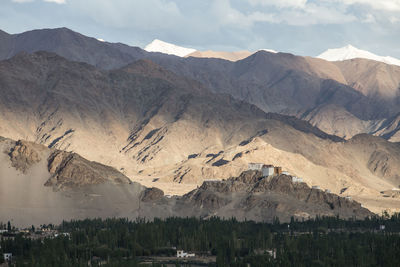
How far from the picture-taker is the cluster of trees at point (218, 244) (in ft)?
427

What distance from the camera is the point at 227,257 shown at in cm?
14150

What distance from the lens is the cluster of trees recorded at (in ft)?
427

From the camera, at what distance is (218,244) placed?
149m

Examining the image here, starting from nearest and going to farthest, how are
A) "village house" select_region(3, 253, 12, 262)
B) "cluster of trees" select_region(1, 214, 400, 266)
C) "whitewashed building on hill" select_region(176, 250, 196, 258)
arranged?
Result: "cluster of trees" select_region(1, 214, 400, 266), "village house" select_region(3, 253, 12, 262), "whitewashed building on hill" select_region(176, 250, 196, 258)

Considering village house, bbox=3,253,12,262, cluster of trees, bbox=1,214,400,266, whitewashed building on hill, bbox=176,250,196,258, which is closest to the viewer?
cluster of trees, bbox=1,214,400,266

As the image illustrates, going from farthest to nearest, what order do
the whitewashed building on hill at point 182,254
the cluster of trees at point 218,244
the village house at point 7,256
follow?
the whitewashed building on hill at point 182,254, the village house at point 7,256, the cluster of trees at point 218,244

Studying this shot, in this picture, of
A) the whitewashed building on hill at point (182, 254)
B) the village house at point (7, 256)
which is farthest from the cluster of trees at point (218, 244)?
the whitewashed building on hill at point (182, 254)

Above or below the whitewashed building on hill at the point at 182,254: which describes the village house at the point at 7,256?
below

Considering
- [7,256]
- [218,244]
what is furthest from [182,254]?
[7,256]

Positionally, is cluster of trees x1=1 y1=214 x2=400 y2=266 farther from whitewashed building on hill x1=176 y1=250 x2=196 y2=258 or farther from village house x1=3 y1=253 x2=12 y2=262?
whitewashed building on hill x1=176 y1=250 x2=196 y2=258

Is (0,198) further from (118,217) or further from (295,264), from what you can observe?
(295,264)

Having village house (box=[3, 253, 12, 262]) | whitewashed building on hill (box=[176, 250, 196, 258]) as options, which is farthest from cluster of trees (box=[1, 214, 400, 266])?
whitewashed building on hill (box=[176, 250, 196, 258])

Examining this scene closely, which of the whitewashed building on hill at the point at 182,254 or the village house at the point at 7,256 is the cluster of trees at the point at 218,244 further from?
the whitewashed building on hill at the point at 182,254

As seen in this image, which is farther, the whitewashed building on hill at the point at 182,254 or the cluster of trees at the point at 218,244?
the whitewashed building on hill at the point at 182,254
